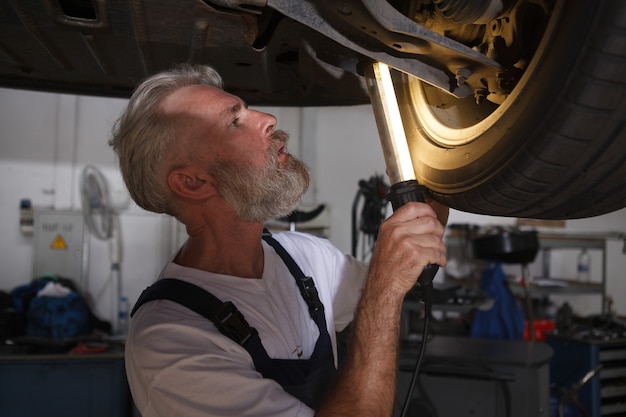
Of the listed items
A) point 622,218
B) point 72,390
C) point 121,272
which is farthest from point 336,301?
point 622,218

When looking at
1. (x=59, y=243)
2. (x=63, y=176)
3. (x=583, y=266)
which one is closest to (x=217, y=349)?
(x=59, y=243)

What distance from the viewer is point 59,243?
3.01m

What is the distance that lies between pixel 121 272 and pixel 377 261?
280 cm

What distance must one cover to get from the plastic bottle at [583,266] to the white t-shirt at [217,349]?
123 inches

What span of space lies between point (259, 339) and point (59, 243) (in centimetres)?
265

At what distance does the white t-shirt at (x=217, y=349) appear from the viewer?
0.67 meters

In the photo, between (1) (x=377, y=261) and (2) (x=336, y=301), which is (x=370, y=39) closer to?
(1) (x=377, y=261)

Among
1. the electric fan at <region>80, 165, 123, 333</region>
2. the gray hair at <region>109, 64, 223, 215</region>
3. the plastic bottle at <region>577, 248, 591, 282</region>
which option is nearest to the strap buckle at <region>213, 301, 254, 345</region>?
the gray hair at <region>109, 64, 223, 215</region>

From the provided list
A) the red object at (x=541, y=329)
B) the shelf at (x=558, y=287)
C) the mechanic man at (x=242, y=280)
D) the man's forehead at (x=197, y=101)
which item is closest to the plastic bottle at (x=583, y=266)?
the shelf at (x=558, y=287)

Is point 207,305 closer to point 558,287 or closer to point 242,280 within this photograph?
point 242,280

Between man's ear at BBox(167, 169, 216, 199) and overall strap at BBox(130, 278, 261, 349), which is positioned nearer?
overall strap at BBox(130, 278, 261, 349)

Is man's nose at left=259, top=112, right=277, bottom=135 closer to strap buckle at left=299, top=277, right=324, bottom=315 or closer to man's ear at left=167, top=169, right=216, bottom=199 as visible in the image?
Result: man's ear at left=167, top=169, right=216, bottom=199

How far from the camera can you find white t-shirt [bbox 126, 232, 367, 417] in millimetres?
670

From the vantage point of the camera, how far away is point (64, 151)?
3184mm
